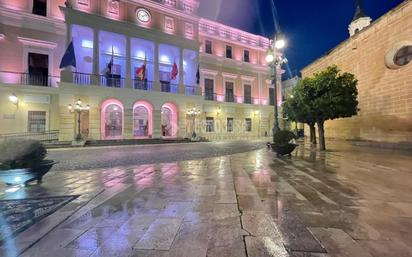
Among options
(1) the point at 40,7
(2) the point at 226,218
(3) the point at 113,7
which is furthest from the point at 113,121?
(2) the point at 226,218

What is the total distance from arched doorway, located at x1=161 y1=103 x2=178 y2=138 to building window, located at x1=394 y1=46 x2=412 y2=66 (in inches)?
658

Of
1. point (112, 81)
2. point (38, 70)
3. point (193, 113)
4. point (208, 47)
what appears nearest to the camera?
point (38, 70)

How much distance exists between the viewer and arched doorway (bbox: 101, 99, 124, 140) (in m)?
19.0

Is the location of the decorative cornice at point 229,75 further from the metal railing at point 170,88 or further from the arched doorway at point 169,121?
the arched doorway at point 169,121

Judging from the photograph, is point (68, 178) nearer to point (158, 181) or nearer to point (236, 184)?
point (158, 181)

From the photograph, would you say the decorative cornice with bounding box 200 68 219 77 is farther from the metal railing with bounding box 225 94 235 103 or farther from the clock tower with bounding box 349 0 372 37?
the clock tower with bounding box 349 0 372 37

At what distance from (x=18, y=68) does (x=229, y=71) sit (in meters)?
20.6

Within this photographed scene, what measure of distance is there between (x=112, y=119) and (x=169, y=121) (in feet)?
18.0

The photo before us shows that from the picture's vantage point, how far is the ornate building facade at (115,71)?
16703mm

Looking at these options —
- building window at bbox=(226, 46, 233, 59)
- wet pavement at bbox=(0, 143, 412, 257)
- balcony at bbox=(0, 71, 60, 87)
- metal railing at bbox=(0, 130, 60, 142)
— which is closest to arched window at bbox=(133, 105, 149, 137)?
metal railing at bbox=(0, 130, 60, 142)

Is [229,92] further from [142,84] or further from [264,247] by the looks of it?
[264,247]

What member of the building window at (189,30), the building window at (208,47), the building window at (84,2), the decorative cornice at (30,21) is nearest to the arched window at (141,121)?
the decorative cornice at (30,21)

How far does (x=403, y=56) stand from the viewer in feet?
37.0

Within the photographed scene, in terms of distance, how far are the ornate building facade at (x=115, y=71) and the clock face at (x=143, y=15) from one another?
0.19 feet
